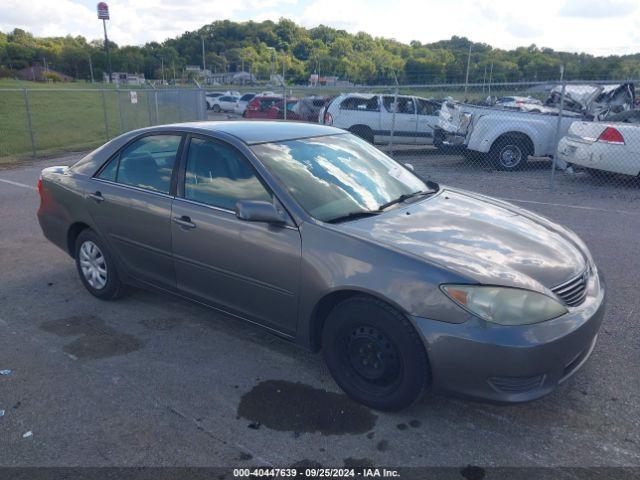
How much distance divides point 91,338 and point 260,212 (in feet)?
6.04

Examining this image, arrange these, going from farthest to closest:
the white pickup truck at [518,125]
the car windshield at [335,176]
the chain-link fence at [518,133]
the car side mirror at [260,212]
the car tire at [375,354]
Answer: the white pickup truck at [518,125], the chain-link fence at [518,133], the car windshield at [335,176], the car side mirror at [260,212], the car tire at [375,354]

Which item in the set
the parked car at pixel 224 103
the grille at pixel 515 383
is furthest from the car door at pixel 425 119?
the parked car at pixel 224 103

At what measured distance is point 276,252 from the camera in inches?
130

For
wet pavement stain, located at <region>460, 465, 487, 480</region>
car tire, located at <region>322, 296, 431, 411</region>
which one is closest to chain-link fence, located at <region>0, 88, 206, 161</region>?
car tire, located at <region>322, 296, 431, 411</region>

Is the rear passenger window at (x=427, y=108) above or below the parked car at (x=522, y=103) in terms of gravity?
below

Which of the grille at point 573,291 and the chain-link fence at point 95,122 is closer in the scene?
the grille at point 573,291

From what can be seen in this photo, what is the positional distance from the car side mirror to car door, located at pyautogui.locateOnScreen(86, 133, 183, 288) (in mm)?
894

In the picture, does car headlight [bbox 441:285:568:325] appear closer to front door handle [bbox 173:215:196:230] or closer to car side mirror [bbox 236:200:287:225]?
car side mirror [bbox 236:200:287:225]

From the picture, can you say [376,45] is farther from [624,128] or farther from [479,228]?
[479,228]

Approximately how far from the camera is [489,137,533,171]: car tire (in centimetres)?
1167

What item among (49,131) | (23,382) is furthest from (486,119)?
(49,131)

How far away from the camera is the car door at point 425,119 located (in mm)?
14836

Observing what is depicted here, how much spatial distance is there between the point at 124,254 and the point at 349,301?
2.23 m

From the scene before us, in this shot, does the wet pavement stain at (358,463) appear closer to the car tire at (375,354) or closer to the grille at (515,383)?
the car tire at (375,354)
